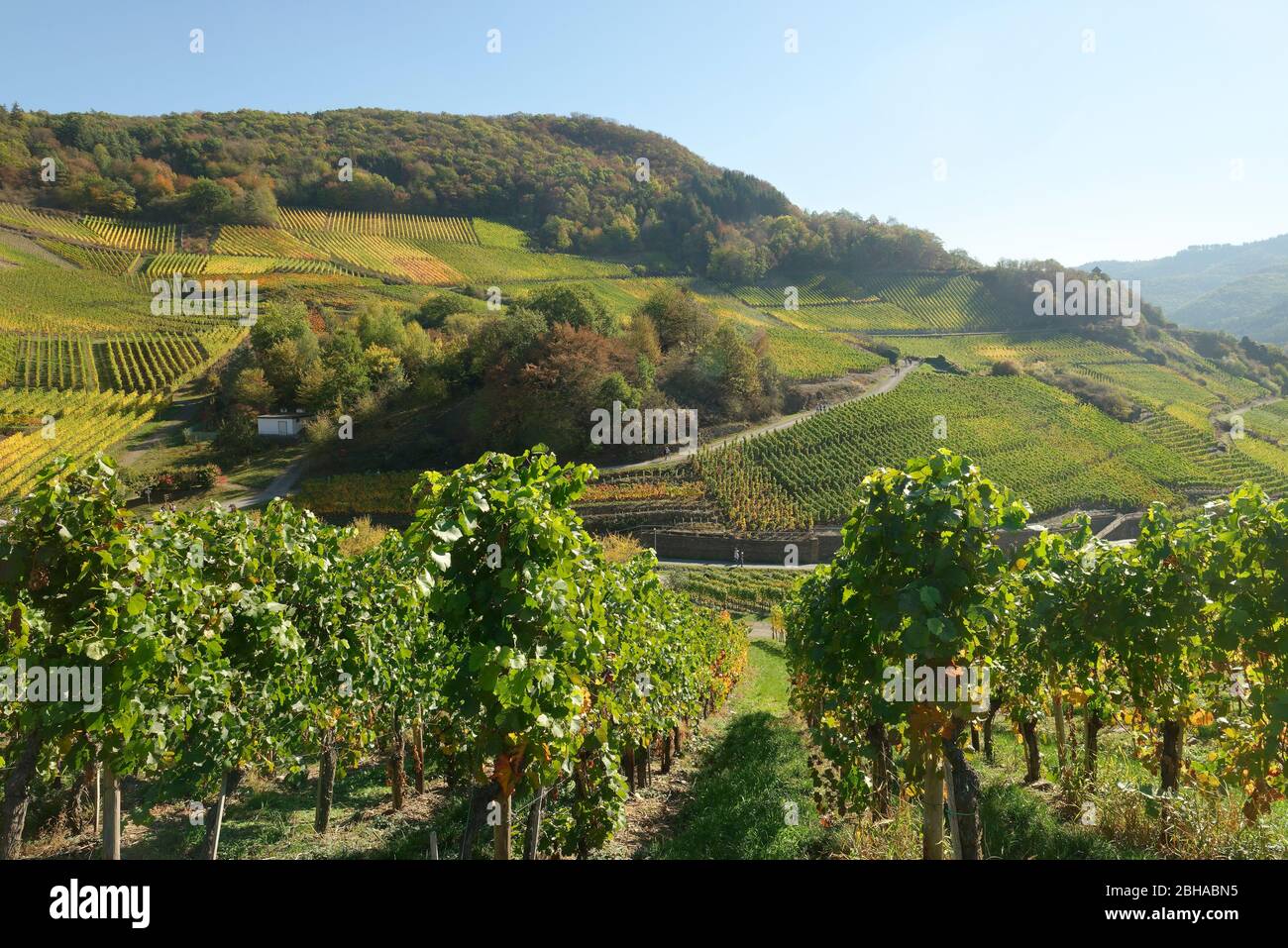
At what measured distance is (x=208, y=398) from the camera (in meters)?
49.6

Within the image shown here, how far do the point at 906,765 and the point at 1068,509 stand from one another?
137 ft

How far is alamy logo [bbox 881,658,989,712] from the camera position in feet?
16.5

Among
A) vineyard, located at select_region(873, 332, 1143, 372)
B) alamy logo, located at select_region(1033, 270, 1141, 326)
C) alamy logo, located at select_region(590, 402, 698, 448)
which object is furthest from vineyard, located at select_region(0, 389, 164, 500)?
alamy logo, located at select_region(1033, 270, 1141, 326)

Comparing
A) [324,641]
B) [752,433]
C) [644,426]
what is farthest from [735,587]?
[324,641]

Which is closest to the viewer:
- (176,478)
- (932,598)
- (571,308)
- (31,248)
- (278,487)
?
(932,598)

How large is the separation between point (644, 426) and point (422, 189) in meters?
89.5

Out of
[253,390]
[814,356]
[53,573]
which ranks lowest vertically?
[53,573]

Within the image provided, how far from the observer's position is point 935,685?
5156 mm

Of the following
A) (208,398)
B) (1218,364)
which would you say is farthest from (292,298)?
(1218,364)

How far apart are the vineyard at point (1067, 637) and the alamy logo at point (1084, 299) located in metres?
92.9
